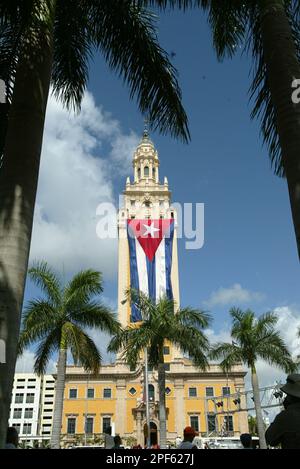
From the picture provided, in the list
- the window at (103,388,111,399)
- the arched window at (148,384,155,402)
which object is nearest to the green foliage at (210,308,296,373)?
the arched window at (148,384,155,402)

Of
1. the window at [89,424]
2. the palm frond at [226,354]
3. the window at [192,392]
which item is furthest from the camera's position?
the window at [192,392]

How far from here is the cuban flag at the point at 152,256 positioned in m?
55.7

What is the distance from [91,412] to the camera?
62156 mm

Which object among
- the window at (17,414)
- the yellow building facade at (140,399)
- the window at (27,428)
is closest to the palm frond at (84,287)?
the yellow building facade at (140,399)

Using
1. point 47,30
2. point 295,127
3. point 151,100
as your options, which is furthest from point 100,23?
point 295,127

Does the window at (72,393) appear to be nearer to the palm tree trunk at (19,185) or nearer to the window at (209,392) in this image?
the window at (209,392)

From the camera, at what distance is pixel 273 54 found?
19.7ft

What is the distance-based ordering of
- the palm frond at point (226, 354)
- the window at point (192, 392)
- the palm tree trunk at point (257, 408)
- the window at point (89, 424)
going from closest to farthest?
1. the palm tree trunk at point (257, 408)
2. the palm frond at point (226, 354)
3. the window at point (89, 424)
4. the window at point (192, 392)

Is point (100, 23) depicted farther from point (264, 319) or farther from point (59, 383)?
point (264, 319)

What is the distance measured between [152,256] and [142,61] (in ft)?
161

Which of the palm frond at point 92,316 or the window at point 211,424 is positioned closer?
the palm frond at point 92,316

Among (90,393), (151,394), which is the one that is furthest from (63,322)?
(90,393)

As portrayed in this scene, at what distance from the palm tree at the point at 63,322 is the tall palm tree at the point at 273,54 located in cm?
1497

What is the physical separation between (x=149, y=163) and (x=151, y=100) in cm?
7332
